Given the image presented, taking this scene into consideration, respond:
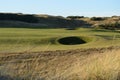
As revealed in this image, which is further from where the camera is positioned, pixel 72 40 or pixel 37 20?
pixel 37 20

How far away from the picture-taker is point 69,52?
1625cm

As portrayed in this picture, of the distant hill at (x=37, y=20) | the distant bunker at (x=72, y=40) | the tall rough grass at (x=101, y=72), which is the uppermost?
the tall rough grass at (x=101, y=72)

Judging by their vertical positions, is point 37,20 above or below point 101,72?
below

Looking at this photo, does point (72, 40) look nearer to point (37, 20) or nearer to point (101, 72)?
point (101, 72)

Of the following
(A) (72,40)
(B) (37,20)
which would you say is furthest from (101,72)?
(B) (37,20)

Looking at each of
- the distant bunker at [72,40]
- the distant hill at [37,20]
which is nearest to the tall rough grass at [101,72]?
the distant bunker at [72,40]

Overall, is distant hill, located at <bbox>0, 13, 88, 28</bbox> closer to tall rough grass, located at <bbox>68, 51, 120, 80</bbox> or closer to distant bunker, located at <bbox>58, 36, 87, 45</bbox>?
distant bunker, located at <bbox>58, 36, 87, 45</bbox>

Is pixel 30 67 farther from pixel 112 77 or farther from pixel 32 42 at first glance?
pixel 32 42

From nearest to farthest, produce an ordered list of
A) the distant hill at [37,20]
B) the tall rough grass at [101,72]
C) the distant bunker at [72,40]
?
1. the tall rough grass at [101,72]
2. the distant bunker at [72,40]
3. the distant hill at [37,20]

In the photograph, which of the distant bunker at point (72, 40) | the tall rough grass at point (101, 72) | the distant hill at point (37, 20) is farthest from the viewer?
the distant hill at point (37, 20)

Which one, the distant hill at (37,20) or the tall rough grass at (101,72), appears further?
the distant hill at (37,20)

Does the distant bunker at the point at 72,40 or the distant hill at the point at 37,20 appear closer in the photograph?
the distant bunker at the point at 72,40

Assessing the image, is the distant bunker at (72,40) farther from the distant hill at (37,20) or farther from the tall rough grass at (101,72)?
the distant hill at (37,20)

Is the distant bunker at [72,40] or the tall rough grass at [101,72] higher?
the tall rough grass at [101,72]
